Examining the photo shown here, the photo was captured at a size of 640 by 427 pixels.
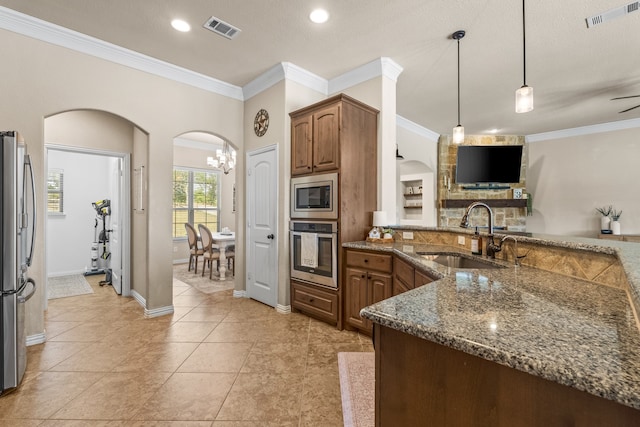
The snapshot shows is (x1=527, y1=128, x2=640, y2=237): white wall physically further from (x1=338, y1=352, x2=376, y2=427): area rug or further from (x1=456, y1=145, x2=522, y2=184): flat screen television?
(x1=338, y1=352, x2=376, y2=427): area rug

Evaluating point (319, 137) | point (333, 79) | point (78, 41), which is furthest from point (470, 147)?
point (78, 41)

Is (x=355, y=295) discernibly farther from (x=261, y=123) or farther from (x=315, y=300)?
(x=261, y=123)

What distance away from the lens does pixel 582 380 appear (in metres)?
0.58

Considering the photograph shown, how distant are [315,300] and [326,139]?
176 centimetres

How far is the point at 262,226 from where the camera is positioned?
3771 millimetres

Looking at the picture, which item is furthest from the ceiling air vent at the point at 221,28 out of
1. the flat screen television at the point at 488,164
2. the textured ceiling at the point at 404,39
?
the flat screen television at the point at 488,164

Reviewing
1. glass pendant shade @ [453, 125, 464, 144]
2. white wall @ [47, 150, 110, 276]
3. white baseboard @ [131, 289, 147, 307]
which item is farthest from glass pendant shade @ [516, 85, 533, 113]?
white wall @ [47, 150, 110, 276]

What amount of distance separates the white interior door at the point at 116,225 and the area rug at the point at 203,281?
2.73 ft

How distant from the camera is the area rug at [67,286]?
13.6 ft

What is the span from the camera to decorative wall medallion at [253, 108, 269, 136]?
3709 mm

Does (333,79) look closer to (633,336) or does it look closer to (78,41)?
(78,41)

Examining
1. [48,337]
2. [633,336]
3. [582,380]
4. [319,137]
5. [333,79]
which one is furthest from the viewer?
[333,79]

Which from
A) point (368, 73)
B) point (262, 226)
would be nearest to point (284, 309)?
point (262, 226)

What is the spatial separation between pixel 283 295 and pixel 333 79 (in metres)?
2.82
